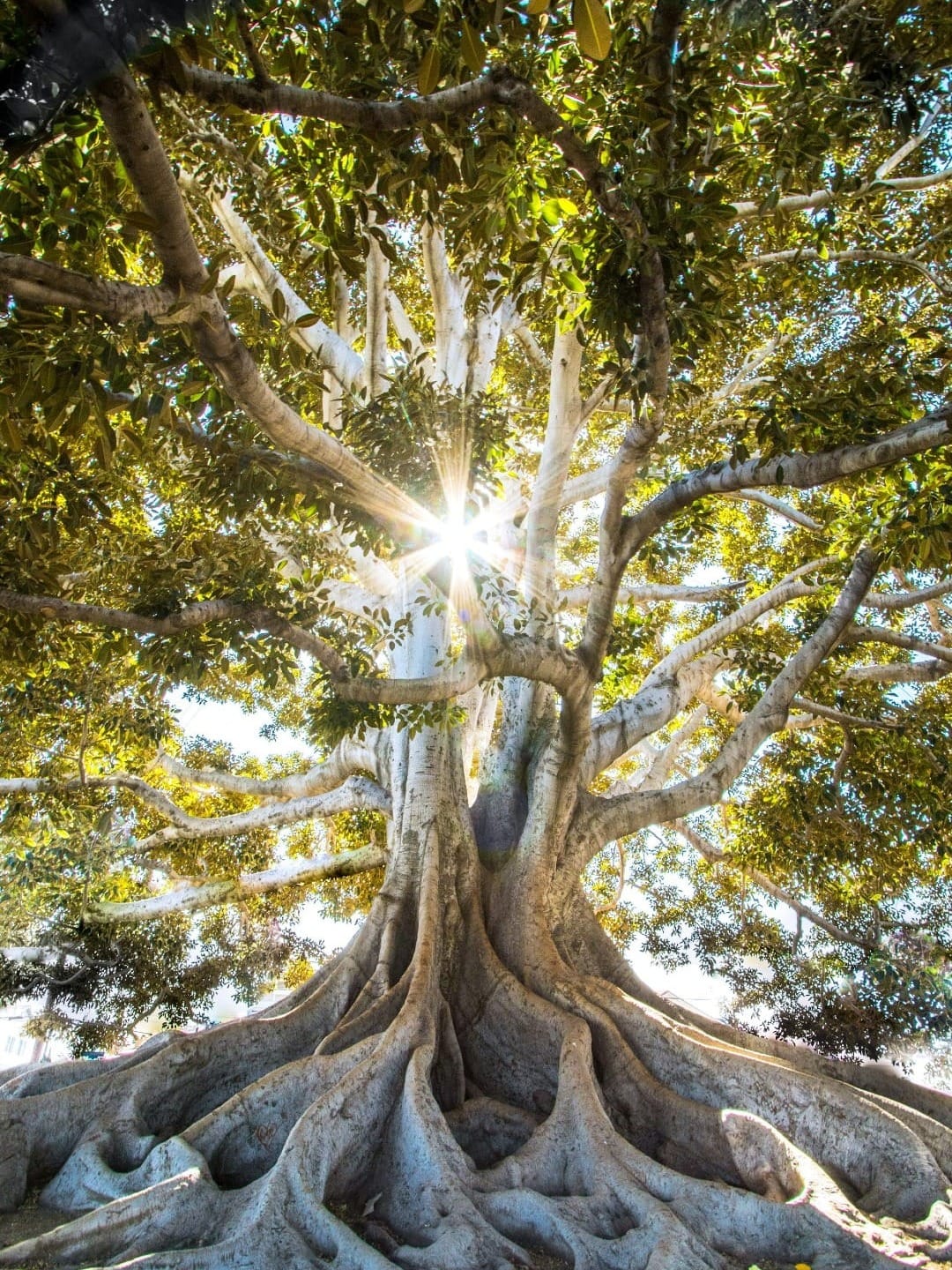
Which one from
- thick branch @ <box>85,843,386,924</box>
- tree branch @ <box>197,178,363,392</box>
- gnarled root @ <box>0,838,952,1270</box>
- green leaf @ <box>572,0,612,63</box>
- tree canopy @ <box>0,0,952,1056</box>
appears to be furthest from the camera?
thick branch @ <box>85,843,386,924</box>

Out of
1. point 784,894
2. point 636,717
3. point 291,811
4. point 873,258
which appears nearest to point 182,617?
point 636,717

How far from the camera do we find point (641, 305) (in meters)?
3.20

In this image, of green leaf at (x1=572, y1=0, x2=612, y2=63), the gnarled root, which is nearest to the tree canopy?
green leaf at (x1=572, y1=0, x2=612, y2=63)

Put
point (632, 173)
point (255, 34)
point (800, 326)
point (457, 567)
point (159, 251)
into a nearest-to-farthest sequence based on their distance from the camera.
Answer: point (159, 251)
point (632, 173)
point (255, 34)
point (457, 567)
point (800, 326)

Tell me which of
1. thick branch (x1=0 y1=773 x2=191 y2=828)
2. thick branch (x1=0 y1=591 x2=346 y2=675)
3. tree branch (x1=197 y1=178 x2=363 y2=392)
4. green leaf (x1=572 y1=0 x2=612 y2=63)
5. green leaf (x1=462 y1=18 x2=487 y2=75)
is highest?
tree branch (x1=197 y1=178 x2=363 y2=392)

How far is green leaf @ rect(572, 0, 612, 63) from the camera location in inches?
54.1

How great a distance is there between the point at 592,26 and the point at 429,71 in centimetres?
48

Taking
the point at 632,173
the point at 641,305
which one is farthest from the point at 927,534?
the point at 632,173

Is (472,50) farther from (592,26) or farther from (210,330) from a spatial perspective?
(210,330)

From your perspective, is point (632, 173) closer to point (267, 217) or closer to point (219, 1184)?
point (267, 217)

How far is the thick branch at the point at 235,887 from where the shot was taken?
8.07m

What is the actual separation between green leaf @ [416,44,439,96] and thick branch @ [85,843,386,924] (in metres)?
7.21

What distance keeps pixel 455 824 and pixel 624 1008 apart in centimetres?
179

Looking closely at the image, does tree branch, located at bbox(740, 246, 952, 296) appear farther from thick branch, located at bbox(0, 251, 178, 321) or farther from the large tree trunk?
the large tree trunk
